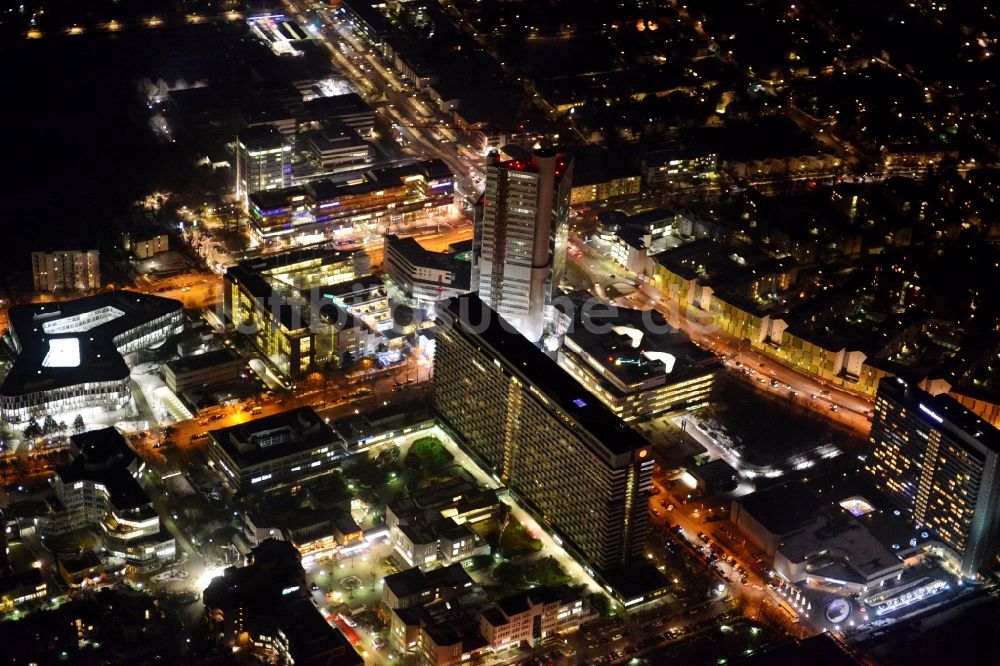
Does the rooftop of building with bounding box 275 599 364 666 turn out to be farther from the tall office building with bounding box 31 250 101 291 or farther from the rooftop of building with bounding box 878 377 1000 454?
the tall office building with bounding box 31 250 101 291

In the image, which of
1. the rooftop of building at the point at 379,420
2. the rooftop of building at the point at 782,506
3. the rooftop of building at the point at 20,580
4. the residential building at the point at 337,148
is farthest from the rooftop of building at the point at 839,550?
the residential building at the point at 337,148

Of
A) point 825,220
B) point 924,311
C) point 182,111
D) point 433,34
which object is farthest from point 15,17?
point 924,311

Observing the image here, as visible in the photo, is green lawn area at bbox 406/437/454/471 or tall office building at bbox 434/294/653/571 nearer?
tall office building at bbox 434/294/653/571

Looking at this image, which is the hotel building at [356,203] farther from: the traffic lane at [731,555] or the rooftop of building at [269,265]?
the traffic lane at [731,555]

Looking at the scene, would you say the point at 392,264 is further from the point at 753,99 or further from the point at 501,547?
the point at 753,99

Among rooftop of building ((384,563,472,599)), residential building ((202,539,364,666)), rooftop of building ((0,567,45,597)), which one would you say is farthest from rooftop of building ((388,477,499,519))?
rooftop of building ((0,567,45,597))
